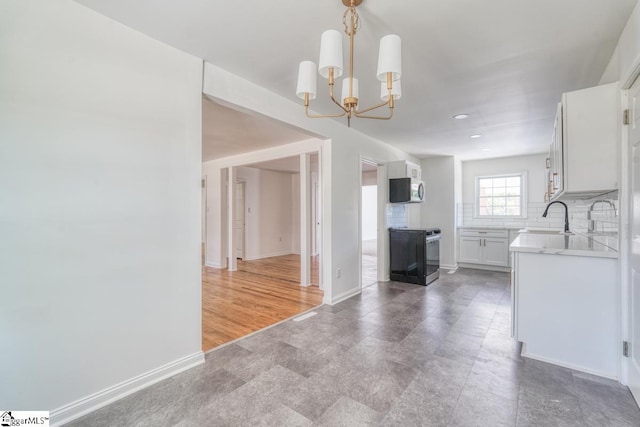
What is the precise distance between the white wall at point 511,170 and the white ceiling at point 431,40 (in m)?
3.06

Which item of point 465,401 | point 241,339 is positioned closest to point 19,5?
point 241,339

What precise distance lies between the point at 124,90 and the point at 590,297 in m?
3.40

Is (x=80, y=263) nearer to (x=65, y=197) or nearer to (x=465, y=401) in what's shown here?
(x=65, y=197)

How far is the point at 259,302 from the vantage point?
12.1 ft

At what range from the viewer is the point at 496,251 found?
560 centimetres

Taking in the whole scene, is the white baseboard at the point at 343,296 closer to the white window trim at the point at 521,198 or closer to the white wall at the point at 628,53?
the white wall at the point at 628,53

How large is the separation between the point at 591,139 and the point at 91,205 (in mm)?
3270

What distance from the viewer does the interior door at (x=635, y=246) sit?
1649mm

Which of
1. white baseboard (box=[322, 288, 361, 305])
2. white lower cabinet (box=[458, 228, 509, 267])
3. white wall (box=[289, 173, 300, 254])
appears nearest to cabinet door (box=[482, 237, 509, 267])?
white lower cabinet (box=[458, 228, 509, 267])

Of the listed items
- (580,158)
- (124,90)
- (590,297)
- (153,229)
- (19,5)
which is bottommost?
(590,297)

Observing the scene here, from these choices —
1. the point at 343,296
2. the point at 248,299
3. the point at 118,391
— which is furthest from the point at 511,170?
the point at 118,391

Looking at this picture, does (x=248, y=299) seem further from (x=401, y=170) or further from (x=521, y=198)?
(x=521, y=198)

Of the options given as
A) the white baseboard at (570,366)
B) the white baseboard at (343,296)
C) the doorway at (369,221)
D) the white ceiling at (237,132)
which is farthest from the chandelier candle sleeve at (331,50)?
the doorway at (369,221)

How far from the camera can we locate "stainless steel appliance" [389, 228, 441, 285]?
4527mm
